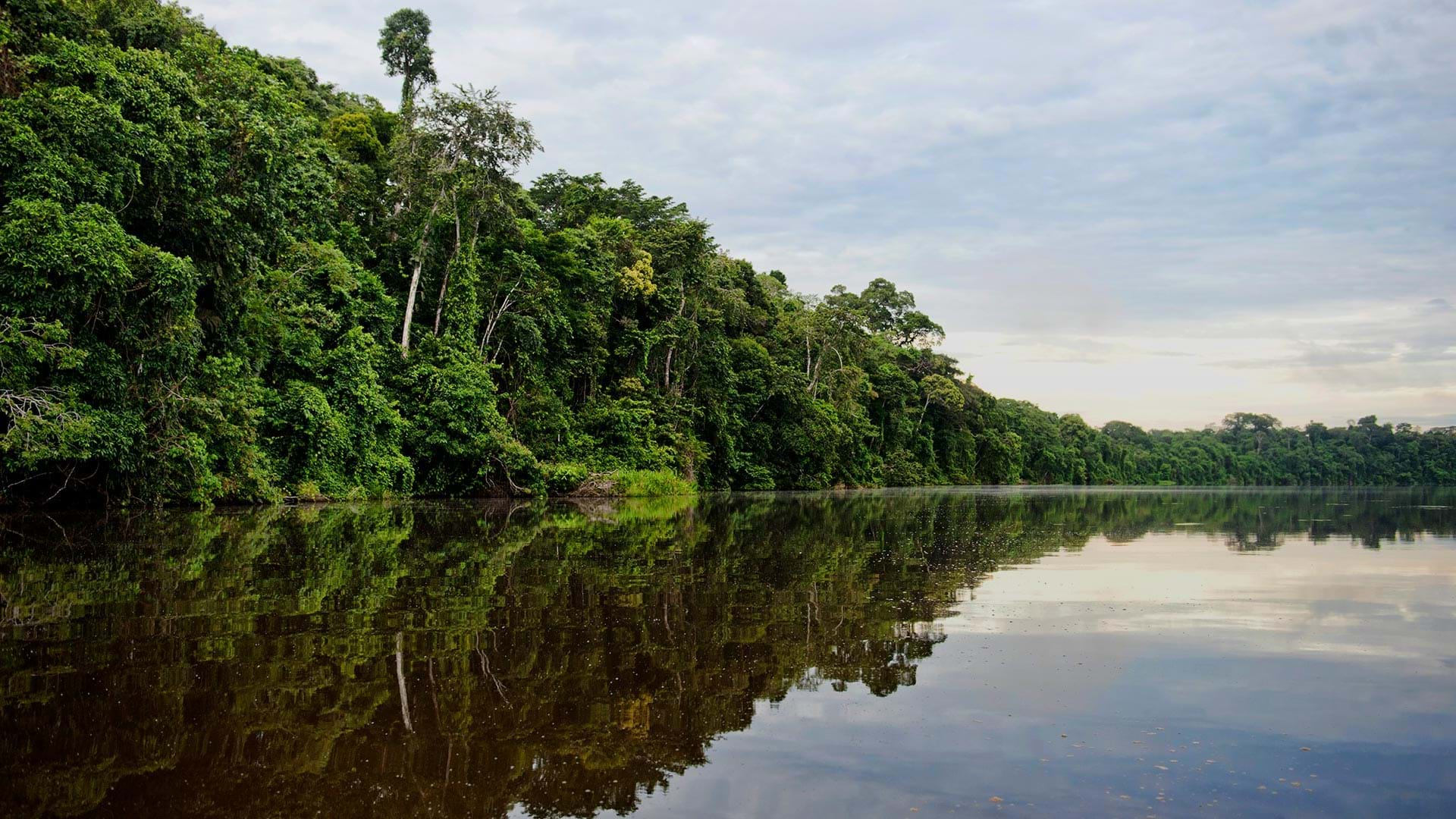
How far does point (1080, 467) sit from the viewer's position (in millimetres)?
93750

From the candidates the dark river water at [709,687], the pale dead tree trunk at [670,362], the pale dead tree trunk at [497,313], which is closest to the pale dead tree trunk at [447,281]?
the pale dead tree trunk at [497,313]

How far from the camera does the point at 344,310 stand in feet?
94.4

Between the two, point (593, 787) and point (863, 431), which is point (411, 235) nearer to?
point (593, 787)

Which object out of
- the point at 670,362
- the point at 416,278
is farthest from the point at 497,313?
the point at 670,362

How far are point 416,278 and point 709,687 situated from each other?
28911 millimetres

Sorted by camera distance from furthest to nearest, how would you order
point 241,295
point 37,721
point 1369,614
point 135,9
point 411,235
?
point 411,235 → point 135,9 → point 241,295 → point 1369,614 → point 37,721

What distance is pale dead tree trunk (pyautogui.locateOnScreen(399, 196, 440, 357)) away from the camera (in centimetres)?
3142

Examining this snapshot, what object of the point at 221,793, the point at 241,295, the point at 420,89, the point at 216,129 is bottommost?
the point at 221,793

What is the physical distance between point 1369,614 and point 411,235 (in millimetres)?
31203

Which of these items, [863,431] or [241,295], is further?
[863,431]

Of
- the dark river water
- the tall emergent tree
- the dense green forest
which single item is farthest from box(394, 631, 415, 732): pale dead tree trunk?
the tall emergent tree

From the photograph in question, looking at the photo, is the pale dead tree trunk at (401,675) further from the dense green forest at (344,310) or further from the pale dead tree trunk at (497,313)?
the pale dead tree trunk at (497,313)

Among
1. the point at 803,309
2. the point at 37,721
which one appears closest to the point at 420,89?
the point at 803,309

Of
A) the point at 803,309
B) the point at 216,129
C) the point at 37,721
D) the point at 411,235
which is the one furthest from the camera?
the point at 803,309
